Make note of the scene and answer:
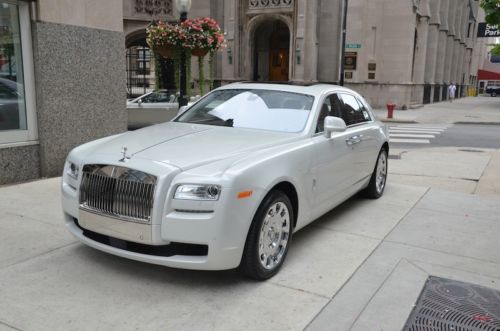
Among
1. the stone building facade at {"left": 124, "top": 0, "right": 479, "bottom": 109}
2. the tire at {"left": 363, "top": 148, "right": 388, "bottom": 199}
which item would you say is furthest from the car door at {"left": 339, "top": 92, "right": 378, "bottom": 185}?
the stone building facade at {"left": 124, "top": 0, "right": 479, "bottom": 109}

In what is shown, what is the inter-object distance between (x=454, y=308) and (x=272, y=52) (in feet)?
94.8

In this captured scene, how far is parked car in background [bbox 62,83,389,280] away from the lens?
12.2 feet

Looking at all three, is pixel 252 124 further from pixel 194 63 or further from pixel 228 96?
pixel 194 63

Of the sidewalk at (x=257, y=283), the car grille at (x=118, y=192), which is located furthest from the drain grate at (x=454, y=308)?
the car grille at (x=118, y=192)

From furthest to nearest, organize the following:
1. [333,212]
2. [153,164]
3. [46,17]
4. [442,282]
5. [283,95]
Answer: [46,17], [333,212], [283,95], [442,282], [153,164]

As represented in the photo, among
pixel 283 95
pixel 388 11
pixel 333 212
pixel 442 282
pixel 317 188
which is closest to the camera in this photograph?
pixel 442 282

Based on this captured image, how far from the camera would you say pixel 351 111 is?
636cm

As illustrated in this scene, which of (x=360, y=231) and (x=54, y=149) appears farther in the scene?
(x=54, y=149)

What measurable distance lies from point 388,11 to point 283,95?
25.1m

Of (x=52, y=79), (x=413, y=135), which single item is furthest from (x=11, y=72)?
(x=413, y=135)

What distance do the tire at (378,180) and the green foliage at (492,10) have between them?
3124 millimetres

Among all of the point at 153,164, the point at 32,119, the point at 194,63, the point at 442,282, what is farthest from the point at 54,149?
the point at 194,63

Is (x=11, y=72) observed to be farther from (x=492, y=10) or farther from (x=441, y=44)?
(x=441, y=44)

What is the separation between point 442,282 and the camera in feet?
14.2
